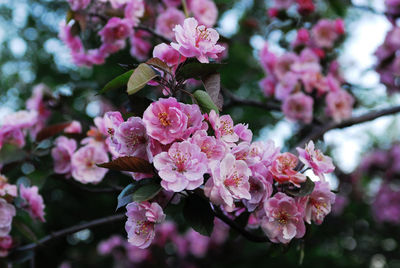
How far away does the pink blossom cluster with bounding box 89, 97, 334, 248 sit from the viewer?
43.5 inches

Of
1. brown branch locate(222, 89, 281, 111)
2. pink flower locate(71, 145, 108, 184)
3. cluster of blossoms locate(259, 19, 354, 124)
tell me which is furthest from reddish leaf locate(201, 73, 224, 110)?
cluster of blossoms locate(259, 19, 354, 124)

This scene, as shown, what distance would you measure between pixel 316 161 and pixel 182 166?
0.44m

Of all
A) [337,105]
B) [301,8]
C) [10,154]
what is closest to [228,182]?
[10,154]

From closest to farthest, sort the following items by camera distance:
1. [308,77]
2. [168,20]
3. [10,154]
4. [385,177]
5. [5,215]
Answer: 1. [5,215]
2. [10,154]
3. [168,20]
4. [308,77]
5. [385,177]

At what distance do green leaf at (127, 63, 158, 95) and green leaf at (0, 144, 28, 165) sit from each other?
1102 mm

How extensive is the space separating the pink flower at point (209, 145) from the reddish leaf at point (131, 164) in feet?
0.45

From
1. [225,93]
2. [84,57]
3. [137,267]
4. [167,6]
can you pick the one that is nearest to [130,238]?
[84,57]

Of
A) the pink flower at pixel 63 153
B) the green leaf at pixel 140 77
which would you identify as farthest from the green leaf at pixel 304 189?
the pink flower at pixel 63 153

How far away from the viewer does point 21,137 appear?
6.69 feet

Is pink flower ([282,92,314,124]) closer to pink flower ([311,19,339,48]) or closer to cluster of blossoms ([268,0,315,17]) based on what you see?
pink flower ([311,19,339,48])

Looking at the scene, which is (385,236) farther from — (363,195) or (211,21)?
(211,21)

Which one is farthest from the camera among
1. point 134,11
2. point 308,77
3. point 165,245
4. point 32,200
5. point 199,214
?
point 165,245

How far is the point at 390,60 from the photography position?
2.88m

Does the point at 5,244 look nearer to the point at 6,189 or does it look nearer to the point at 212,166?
the point at 6,189
